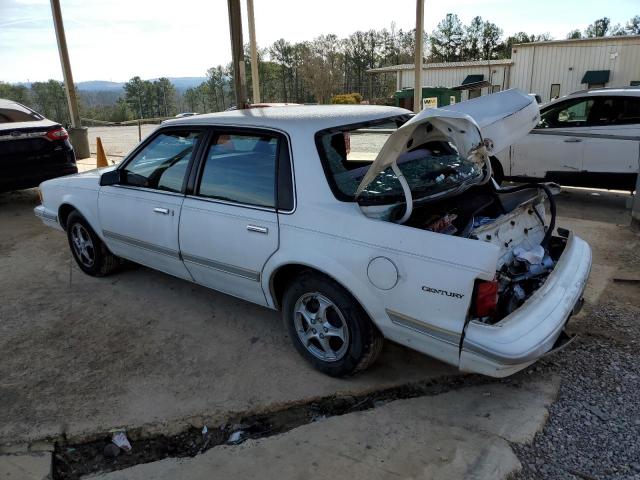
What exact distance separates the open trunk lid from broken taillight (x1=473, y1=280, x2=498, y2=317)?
75 cm

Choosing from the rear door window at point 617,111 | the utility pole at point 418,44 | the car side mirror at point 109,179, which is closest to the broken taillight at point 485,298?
the car side mirror at point 109,179

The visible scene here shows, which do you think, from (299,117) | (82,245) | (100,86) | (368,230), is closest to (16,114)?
(82,245)

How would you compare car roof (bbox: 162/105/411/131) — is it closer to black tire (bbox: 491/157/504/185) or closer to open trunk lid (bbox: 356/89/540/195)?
open trunk lid (bbox: 356/89/540/195)

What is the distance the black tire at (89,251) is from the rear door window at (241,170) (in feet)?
5.66

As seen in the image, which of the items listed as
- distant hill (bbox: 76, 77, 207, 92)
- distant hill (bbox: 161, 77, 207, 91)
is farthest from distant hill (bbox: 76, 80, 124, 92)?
distant hill (bbox: 161, 77, 207, 91)

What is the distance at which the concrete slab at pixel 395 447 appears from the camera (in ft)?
7.85

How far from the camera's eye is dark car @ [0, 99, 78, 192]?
7.08m

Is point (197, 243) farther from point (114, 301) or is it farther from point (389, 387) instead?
point (389, 387)

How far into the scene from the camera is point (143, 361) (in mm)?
3447

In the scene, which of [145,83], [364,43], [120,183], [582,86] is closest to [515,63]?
[582,86]

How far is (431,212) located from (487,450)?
135 centimetres

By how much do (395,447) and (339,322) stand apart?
783 millimetres

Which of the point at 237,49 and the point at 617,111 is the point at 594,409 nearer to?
the point at 617,111

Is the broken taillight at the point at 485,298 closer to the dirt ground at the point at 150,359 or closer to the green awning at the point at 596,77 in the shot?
the dirt ground at the point at 150,359
